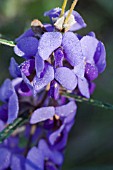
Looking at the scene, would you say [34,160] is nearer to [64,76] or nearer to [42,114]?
[42,114]

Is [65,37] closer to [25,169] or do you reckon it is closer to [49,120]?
[49,120]

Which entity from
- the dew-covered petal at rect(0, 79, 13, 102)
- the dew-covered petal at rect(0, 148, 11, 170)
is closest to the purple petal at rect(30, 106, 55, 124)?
the dew-covered petal at rect(0, 79, 13, 102)

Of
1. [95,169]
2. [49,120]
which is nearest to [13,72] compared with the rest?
[49,120]

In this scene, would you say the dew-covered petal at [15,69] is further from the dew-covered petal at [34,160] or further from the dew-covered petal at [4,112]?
the dew-covered petal at [34,160]

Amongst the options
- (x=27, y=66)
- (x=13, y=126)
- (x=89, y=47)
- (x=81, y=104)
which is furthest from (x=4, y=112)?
(x=81, y=104)

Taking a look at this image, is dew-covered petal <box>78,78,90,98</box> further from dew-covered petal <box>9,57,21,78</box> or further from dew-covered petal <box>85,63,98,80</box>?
dew-covered petal <box>9,57,21,78</box>

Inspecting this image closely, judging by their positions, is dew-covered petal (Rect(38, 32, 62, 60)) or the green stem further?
the green stem

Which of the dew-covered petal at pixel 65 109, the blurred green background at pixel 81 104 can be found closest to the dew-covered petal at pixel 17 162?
the dew-covered petal at pixel 65 109
